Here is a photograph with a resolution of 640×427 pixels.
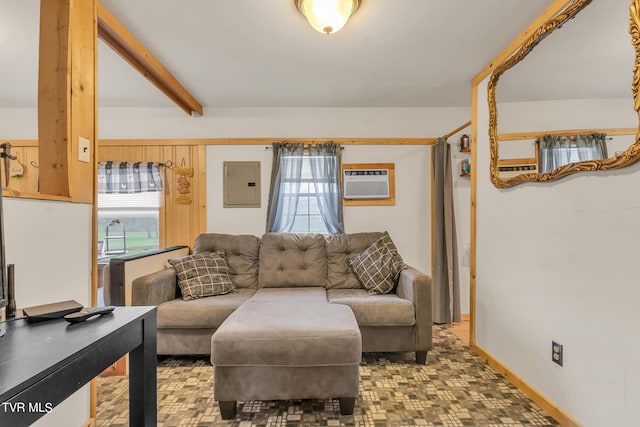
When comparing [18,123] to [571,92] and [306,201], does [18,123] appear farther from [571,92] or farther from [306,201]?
[571,92]

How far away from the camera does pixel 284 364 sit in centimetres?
166

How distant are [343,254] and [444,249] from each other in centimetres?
108

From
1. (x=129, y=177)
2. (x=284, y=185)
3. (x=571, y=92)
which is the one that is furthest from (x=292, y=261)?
(x=571, y=92)

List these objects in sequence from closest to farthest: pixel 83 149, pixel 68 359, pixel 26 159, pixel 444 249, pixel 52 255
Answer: pixel 68 359 → pixel 52 255 → pixel 83 149 → pixel 444 249 → pixel 26 159

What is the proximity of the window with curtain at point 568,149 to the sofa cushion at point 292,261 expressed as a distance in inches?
74.6

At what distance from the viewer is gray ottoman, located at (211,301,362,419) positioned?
5.39 ft

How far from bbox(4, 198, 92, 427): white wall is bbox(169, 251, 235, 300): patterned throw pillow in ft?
2.97

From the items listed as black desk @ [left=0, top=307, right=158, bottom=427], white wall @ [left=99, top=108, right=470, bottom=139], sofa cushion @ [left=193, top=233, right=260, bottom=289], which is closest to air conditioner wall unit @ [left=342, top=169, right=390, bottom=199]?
white wall @ [left=99, top=108, right=470, bottom=139]

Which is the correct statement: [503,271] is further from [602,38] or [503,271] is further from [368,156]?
[368,156]

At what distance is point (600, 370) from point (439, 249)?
69.8 inches

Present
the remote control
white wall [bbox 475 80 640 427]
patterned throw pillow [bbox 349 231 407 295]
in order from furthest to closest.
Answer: patterned throw pillow [bbox 349 231 407 295]
white wall [bbox 475 80 640 427]
the remote control

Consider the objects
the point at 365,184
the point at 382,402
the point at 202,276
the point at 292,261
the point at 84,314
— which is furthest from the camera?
the point at 365,184

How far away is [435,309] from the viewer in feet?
10.3

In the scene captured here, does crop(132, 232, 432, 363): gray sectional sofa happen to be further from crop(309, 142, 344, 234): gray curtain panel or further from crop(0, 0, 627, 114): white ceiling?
crop(0, 0, 627, 114): white ceiling
